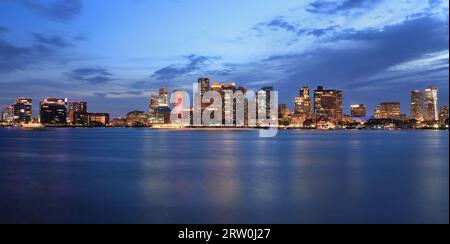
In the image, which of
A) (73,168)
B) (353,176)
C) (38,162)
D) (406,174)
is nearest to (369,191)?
(353,176)

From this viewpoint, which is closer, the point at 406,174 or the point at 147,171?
the point at 406,174

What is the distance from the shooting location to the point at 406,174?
94.7 feet
